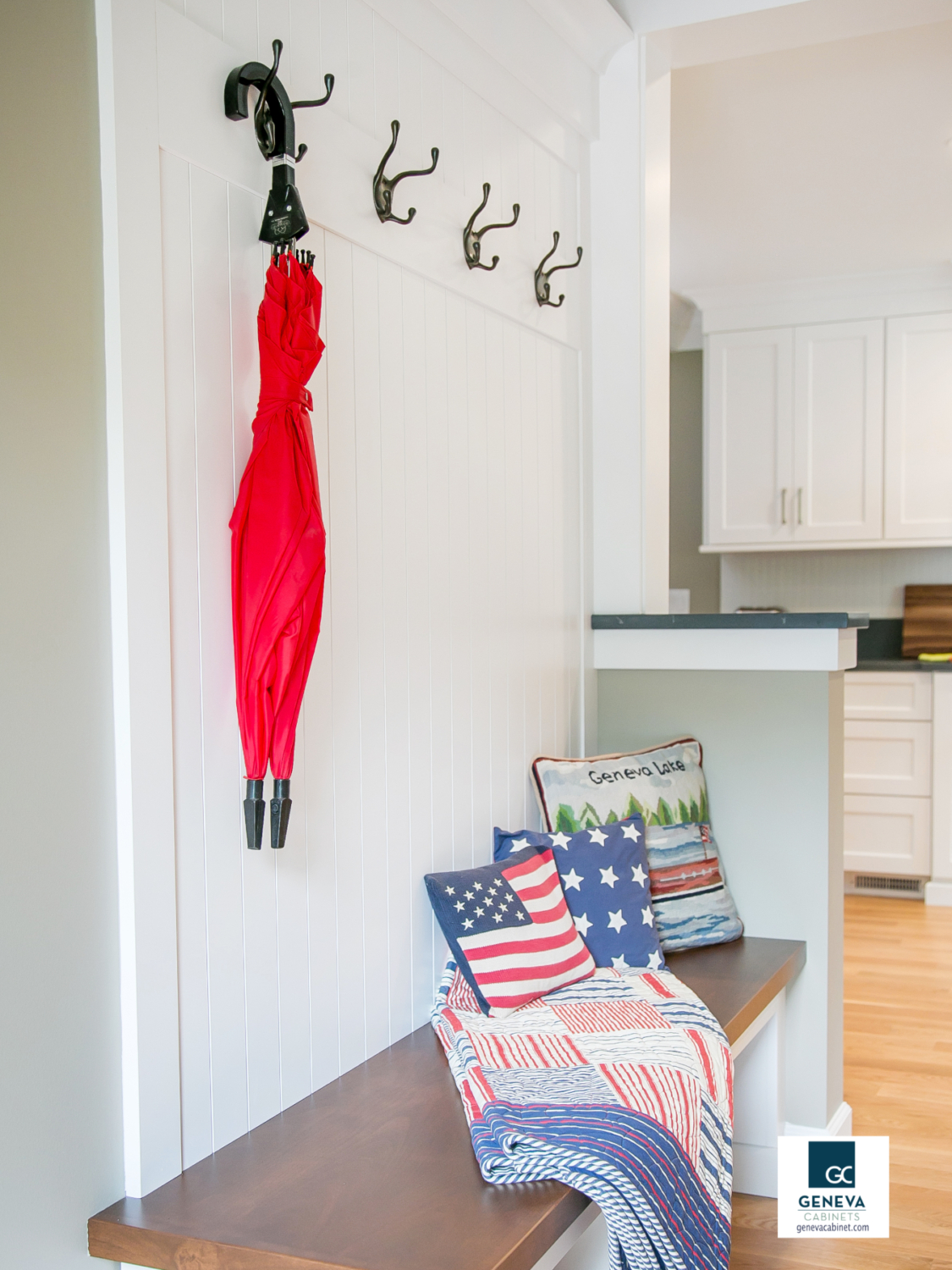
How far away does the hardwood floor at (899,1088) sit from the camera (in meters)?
2.09

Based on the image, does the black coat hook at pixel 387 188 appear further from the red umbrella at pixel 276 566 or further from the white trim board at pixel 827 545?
the white trim board at pixel 827 545

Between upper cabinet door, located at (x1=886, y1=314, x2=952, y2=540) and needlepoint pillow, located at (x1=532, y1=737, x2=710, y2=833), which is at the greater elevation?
upper cabinet door, located at (x1=886, y1=314, x2=952, y2=540)

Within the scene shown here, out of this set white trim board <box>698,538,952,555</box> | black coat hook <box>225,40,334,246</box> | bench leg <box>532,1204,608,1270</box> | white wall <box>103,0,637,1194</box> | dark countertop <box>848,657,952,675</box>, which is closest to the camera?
white wall <box>103,0,637,1194</box>

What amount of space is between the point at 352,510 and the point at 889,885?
3.78 meters

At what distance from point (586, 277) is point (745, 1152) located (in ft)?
6.35

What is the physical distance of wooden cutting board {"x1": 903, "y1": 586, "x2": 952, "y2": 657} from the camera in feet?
16.6

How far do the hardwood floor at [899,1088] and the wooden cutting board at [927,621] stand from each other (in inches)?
46.0

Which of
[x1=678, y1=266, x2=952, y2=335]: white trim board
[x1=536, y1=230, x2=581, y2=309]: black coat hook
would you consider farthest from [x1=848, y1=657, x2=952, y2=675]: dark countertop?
[x1=536, y1=230, x2=581, y2=309]: black coat hook

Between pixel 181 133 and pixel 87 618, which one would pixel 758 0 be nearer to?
pixel 181 133

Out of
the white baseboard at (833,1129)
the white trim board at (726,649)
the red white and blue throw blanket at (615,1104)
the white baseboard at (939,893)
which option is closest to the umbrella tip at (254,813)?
the red white and blue throw blanket at (615,1104)

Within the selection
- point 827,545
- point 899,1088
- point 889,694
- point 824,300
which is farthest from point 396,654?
point 824,300

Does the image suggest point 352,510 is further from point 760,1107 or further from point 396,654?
point 760,1107

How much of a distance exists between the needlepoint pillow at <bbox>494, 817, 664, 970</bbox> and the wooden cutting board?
330cm

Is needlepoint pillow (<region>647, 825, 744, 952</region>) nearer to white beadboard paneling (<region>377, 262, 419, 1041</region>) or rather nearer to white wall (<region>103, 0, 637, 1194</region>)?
white wall (<region>103, 0, 637, 1194</region>)
